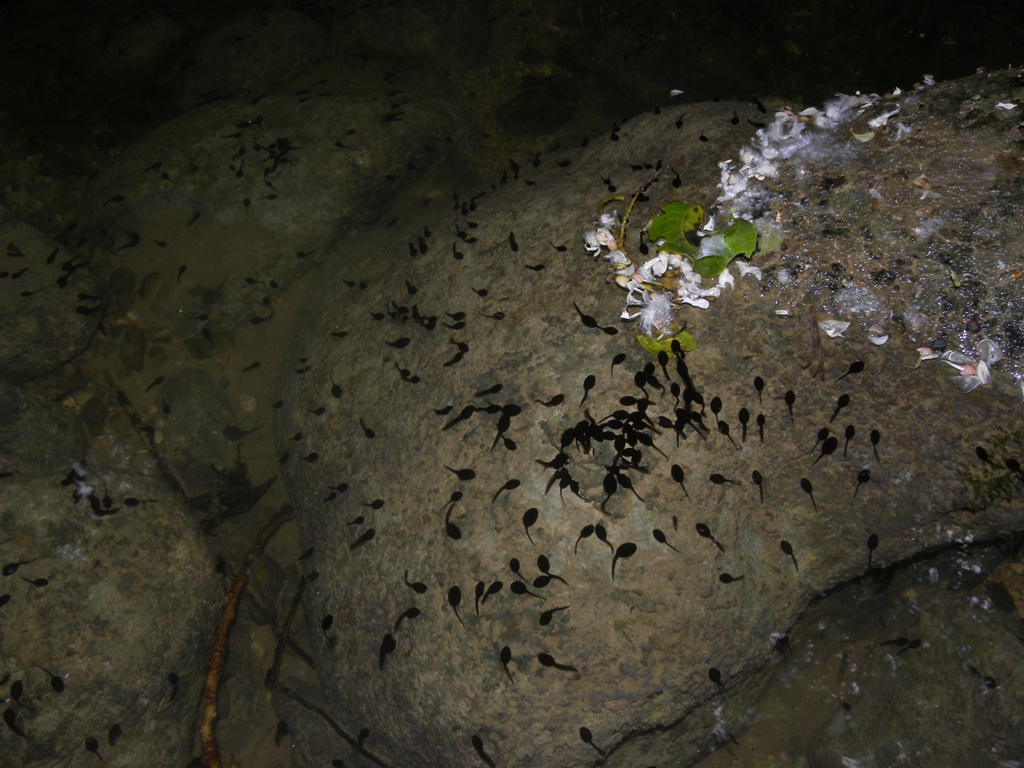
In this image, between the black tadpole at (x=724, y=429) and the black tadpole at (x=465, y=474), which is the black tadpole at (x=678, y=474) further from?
the black tadpole at (x=465, y=474)

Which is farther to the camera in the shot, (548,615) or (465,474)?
(465,474)

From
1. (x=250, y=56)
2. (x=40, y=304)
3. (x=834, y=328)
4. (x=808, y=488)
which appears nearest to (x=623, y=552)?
(x=808, y=488)

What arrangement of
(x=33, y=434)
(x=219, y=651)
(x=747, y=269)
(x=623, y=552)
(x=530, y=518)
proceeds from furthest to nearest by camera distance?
(x=33, y=434), (x=219, y=651), (x=747, y=269), (x=530, y=518), (x=623, y=552)

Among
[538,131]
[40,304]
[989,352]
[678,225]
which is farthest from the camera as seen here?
[538,131]

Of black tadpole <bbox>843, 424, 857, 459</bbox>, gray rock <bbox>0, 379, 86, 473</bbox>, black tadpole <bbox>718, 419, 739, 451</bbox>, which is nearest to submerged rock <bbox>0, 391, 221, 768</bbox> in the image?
gray rock <bbox>0, 379, 86, 473</bbox>

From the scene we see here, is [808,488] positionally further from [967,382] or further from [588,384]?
[588,384]

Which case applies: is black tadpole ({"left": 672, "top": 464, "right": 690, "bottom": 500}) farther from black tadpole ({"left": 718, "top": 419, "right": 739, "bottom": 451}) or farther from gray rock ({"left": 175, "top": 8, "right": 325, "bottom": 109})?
gray rock ({"left": 175, "top": 8, "right": 325, "bottom": 109})
